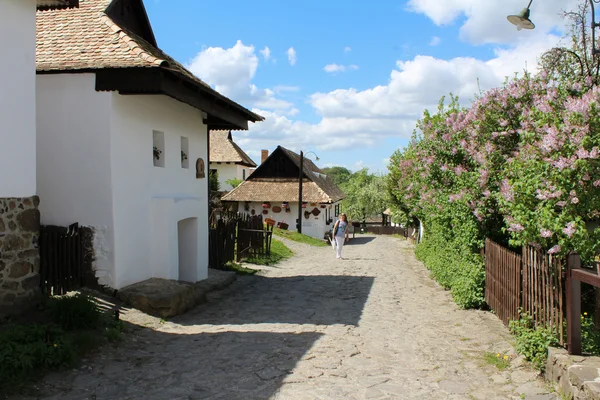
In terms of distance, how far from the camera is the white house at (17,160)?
6805 millimetres

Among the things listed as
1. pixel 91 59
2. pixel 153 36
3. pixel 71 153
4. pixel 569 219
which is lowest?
pixel 569 219

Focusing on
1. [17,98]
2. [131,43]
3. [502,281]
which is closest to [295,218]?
[131,43]

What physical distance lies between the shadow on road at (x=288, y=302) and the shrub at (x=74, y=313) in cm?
189

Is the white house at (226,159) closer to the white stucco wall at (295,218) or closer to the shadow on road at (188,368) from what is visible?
the white stucco wall at (295,218)

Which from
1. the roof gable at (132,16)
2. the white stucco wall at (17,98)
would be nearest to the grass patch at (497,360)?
the white stucco wall at (17,98)

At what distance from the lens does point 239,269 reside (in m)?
15.5

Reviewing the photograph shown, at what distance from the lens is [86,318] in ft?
22.9

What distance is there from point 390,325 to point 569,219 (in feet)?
12.6

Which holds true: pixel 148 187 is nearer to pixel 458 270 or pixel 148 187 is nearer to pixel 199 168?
pixel 199 168

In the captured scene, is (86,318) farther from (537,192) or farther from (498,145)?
(498,145)

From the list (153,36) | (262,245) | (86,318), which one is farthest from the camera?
(262,245)

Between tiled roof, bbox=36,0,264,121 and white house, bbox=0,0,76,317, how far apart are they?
4.61 feet

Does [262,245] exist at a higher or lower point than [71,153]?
lower

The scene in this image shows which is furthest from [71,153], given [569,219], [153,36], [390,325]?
[569,219]
